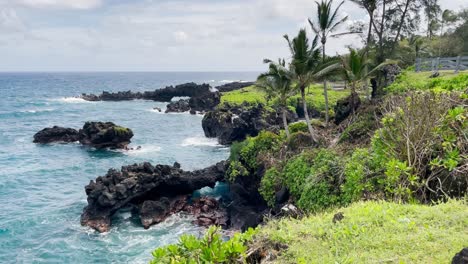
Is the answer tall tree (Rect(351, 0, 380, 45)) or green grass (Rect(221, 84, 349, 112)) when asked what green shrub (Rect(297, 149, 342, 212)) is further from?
green grass (Rect(221, 84, 349, 112))

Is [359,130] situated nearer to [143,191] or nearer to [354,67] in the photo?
[354,67]

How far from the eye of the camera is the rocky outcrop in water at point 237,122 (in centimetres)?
4925

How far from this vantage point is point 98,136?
4669 cm

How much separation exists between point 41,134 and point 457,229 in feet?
174

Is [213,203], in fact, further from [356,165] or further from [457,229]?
[457,229]

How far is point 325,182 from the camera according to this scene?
17.5m

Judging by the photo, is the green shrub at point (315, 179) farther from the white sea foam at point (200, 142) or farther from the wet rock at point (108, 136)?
the wet rock at point (108, 136)

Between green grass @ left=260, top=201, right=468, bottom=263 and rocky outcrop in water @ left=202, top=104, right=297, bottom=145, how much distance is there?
3831cm

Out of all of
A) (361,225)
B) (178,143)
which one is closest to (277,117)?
(178,143)

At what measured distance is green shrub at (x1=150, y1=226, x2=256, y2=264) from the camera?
680 centimetres

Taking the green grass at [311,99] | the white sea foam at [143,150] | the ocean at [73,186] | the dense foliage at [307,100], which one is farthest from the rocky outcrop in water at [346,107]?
the green grass at [311,99]

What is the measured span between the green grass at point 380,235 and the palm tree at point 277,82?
17147 millimetres

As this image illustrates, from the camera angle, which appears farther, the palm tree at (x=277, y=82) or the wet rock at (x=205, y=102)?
the wet rock at (x=205, y=102)

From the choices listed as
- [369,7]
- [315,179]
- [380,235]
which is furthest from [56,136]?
[380,235]
